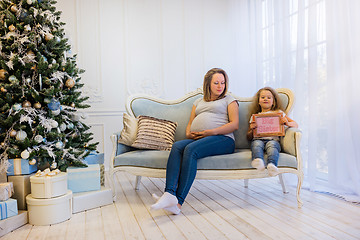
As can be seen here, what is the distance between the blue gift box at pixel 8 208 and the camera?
1.95m

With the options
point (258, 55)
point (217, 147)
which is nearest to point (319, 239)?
point (217, 147)

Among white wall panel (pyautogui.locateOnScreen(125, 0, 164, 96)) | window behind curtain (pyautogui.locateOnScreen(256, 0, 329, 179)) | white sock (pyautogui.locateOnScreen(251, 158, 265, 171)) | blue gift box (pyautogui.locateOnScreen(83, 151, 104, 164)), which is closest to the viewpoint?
white sock (pyautogui.locateOnScreen(251, 158, 265, 171))

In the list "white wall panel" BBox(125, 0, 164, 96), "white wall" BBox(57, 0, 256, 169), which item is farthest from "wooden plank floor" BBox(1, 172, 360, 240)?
"white wall panel" BBox(125, 0, 164, 96)

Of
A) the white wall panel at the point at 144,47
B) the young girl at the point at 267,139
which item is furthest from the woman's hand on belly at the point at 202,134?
the white wall panel at the point at 144,47

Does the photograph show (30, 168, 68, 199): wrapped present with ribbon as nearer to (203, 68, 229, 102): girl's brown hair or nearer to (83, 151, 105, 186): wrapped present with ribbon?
(83, 151, 105, 186): wrapped present with ribbon

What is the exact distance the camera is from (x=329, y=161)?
105 inches

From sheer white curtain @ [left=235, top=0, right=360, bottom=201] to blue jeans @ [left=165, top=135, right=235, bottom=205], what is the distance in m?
0.98

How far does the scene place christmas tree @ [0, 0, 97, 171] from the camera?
7.20ft

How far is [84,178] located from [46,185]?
1.18ft

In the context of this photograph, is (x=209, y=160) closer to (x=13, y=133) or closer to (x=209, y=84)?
(x=209, y=84)

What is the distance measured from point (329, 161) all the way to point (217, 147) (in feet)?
3.45

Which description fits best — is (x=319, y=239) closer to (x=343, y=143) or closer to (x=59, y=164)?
(x=343, y=143)

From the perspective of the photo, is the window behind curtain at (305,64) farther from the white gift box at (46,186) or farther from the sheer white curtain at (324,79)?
the white gift box at (46,186)

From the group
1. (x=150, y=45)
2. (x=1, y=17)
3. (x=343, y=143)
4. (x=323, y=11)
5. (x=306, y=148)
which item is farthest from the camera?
(x=150, y=45)
